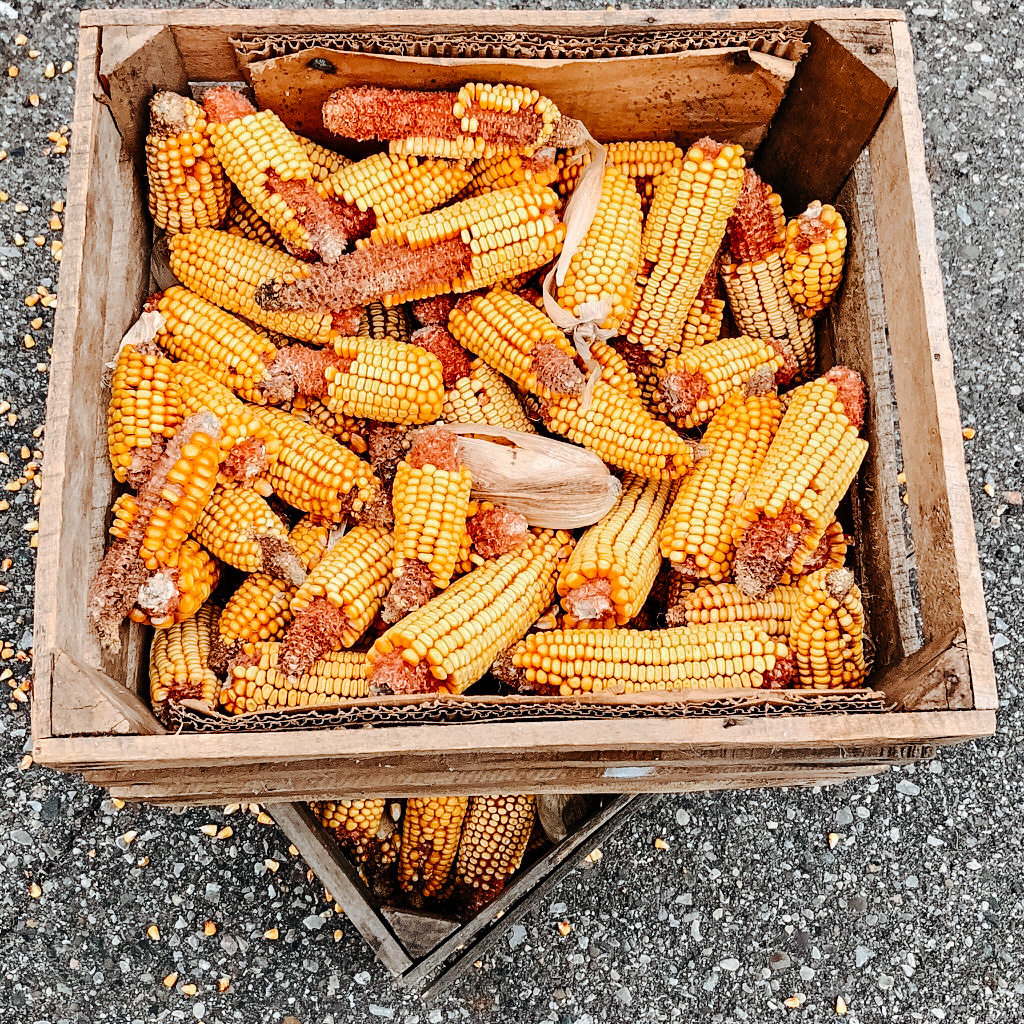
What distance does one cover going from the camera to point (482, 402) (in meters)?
3.35

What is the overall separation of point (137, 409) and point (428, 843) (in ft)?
6.88

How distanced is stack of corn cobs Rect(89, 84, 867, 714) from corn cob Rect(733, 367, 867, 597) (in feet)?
0.04

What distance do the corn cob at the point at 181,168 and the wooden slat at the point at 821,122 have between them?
215 cm

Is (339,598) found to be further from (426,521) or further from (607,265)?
(607,265)

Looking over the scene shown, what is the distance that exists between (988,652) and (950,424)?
702mm

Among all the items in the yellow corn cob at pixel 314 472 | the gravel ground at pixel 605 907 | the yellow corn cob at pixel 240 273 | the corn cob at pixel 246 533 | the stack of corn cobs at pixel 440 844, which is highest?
the yellow corn cob at pixel 240 273

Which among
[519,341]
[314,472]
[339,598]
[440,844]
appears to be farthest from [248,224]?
[440,844]

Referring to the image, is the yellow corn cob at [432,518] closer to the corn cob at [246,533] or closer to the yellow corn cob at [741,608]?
the corn cob at [246,533]

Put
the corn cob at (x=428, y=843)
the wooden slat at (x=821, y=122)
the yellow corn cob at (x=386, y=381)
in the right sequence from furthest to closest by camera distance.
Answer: the corn cob at (x=428, y=843), the wooden slat at (x=821, y=122), the yellow corn cob at (x=386, y=381)

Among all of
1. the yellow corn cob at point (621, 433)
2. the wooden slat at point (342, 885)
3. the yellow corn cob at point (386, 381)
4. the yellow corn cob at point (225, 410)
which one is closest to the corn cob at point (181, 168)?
the yellow corn cob at point (225, 410)

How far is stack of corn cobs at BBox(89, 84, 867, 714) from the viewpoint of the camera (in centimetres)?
296

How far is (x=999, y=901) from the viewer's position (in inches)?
169

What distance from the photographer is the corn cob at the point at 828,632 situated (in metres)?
2.92

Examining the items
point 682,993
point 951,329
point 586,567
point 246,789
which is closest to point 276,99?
point 586,567
